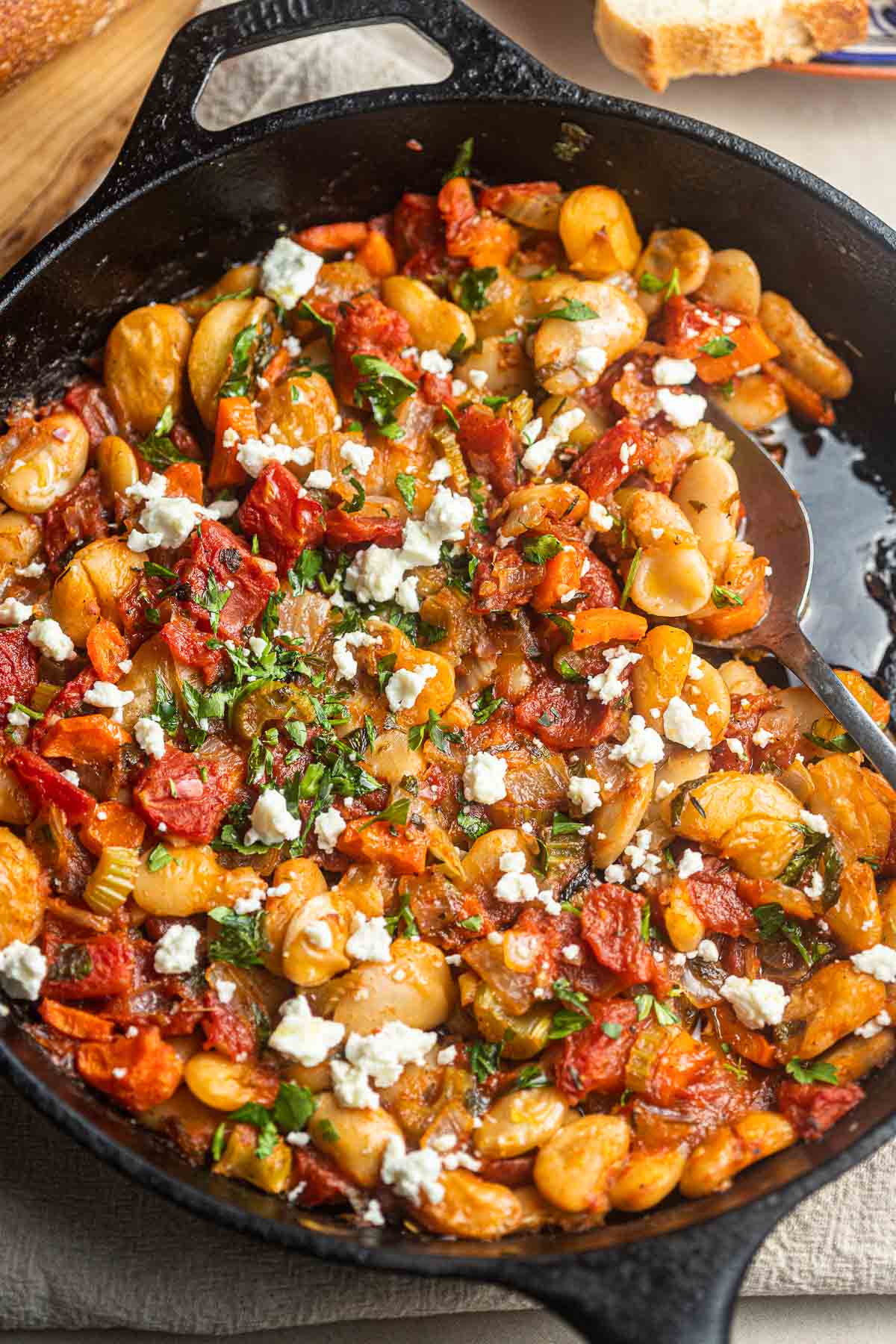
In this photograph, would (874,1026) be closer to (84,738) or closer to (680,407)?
(680,407)

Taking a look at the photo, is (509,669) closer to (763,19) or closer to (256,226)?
(256,226)

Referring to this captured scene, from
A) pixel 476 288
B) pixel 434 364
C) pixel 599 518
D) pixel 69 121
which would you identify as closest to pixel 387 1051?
pixel 599 518

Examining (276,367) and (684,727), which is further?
(276,367)

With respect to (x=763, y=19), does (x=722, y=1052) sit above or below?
below

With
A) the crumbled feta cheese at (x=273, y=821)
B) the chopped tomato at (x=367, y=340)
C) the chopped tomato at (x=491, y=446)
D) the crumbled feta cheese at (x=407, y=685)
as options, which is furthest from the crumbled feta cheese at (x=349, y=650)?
the chopped tomato at (x=367, y=340)

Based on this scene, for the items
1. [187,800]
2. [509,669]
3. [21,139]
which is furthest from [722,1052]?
[21,139]

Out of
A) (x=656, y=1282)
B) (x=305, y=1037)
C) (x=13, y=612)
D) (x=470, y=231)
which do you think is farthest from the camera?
(x=470, y=231)
